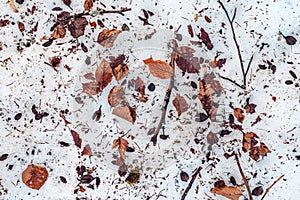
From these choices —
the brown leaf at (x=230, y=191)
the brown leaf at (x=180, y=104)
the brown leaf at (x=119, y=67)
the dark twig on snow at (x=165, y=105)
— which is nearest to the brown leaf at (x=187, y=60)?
the dark twig on snow at (x=165, y=105)

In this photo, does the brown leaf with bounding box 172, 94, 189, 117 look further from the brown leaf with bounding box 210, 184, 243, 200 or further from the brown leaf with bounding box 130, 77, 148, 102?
the brown leaf with bounding box 210, 184, 243, 200

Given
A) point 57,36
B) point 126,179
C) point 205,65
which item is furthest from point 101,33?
point 126,179

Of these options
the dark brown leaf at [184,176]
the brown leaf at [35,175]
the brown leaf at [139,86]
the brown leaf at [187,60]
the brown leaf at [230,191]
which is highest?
the brown leaf at [187,60]

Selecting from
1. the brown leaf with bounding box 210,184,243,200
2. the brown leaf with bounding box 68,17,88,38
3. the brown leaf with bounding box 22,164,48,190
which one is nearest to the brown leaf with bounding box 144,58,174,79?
Result: the brown leaf with bounding box 68,17,88,38

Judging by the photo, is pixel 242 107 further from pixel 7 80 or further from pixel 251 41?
pixel 7 80

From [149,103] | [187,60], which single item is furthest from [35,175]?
[187,60]

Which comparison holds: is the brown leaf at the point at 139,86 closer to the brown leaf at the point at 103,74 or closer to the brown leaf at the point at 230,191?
the brown leaf at the point at 103,74
